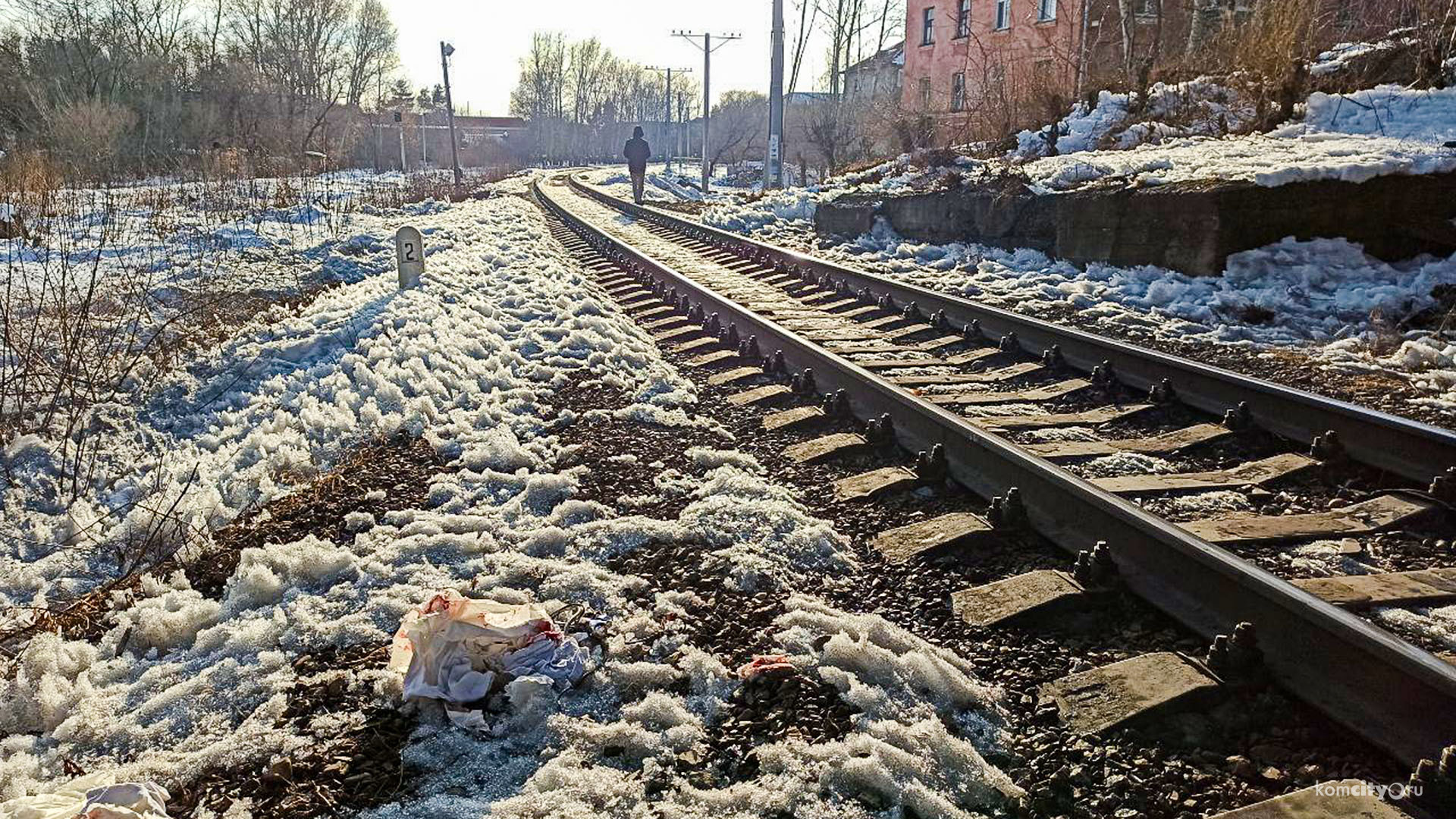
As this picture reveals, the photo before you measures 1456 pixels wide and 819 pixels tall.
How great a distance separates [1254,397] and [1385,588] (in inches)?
82.8

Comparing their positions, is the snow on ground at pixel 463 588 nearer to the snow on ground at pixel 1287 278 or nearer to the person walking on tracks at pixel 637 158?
the snow on ground at pixel 1287 278

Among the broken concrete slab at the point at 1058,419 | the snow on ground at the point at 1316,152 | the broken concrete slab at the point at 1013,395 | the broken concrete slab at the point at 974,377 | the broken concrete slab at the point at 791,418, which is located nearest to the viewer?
the broken concrete slab at the point at 1058,419

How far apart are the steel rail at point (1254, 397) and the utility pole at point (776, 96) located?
18.3 m

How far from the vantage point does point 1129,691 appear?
239cm

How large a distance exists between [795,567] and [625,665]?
91cm

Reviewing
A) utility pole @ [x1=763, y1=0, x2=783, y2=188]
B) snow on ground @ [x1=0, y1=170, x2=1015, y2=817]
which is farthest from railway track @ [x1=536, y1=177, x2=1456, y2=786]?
utility pole @ [x1=763, y1=0, x2=783, y2=188]

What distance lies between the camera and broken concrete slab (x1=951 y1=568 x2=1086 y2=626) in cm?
283

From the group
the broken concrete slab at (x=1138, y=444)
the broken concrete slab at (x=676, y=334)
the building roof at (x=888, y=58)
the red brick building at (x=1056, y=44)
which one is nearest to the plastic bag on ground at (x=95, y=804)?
the broken concrete slab at (x=1138, y=444)

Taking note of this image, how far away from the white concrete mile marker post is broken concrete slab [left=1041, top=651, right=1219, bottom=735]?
315 inches

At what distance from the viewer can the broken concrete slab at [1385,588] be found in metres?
2.71

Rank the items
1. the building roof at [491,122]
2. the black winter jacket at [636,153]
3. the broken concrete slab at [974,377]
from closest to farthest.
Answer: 1. the broken concrete slab at [974,377]
2. the black winter jacket at [636,153]
3. the building roof at [491,122]

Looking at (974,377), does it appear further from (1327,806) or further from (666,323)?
(1327,806)

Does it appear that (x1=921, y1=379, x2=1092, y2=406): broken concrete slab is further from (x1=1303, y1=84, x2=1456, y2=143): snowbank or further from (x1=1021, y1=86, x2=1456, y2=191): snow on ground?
(x1=1303, y1=84, x2=1456, y2=143): snowbank

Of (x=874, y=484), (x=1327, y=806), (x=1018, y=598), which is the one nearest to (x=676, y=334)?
(x=874, y=484)
